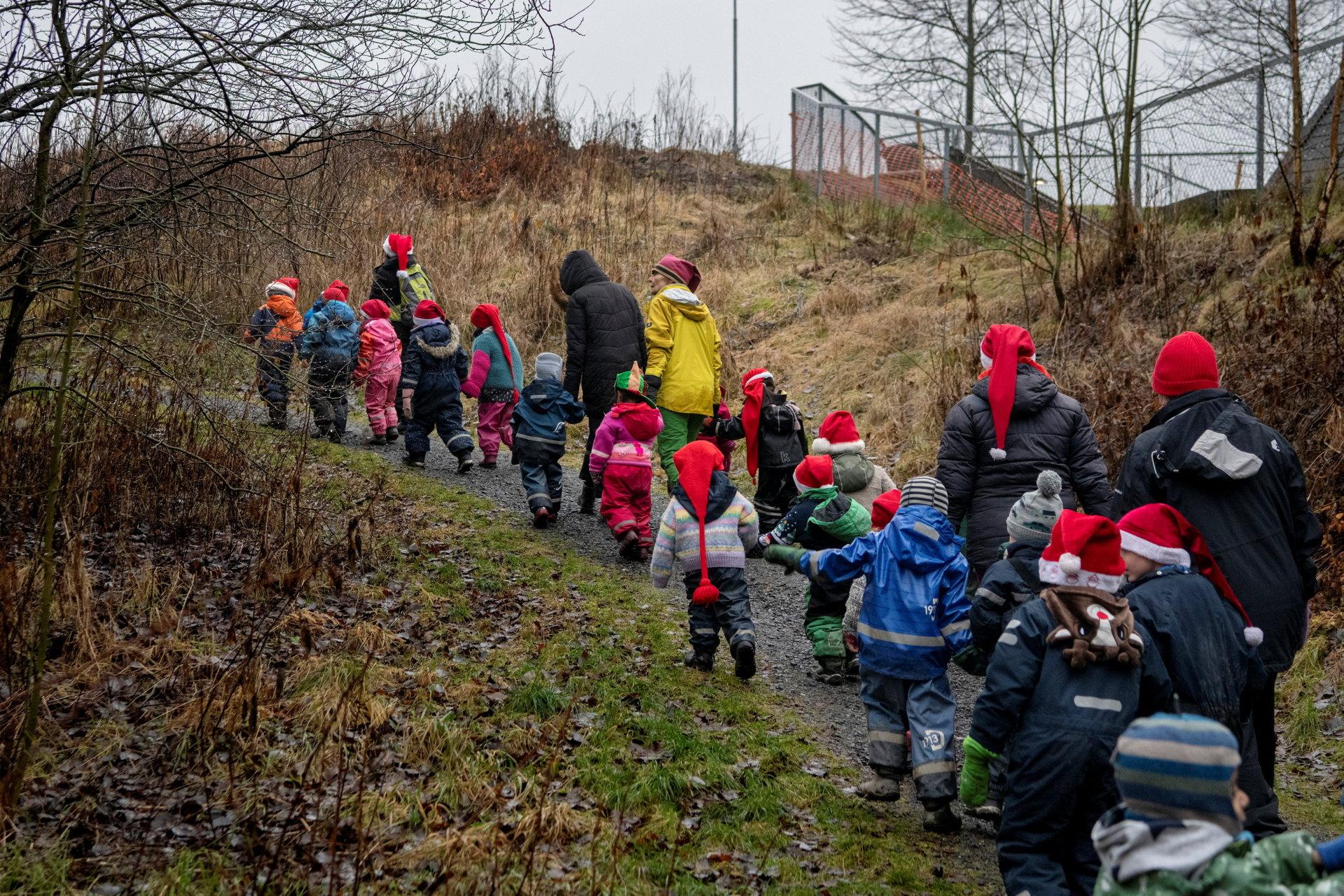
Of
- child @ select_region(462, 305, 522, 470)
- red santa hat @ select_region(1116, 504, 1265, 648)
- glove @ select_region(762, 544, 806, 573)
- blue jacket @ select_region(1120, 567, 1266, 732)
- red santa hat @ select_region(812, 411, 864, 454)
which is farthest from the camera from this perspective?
child @ select_region(462, 305, 522, 470)

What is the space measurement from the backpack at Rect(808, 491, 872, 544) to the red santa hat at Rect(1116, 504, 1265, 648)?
2.06 meters

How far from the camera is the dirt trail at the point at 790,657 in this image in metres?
4.89

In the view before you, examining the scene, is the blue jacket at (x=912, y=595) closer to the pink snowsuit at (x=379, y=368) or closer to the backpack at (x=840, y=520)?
the backpack at (x=840, y=520)

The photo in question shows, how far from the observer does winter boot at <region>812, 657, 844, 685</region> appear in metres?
6.73

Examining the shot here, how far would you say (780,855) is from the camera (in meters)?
4.73

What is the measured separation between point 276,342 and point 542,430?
2.56 metres

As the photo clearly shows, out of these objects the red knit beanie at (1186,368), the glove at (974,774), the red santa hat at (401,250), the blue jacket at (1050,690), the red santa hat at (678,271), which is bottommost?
the glove at (974,774)

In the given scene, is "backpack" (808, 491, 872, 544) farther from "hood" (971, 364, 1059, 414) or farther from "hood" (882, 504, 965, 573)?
"hood" (882, 504, 965, 573)

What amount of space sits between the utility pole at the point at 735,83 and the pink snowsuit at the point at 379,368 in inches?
570

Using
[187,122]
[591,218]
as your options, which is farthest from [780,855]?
[591,218]

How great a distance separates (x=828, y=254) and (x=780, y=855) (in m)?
14.7

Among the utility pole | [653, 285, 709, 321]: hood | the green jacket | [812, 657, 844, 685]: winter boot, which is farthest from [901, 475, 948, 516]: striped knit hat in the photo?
the utility pole

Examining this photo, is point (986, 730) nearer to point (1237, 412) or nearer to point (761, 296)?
point (1237, 412)

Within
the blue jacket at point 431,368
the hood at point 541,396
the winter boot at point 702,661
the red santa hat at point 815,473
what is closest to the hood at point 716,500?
the red santa hat at point 815,473
